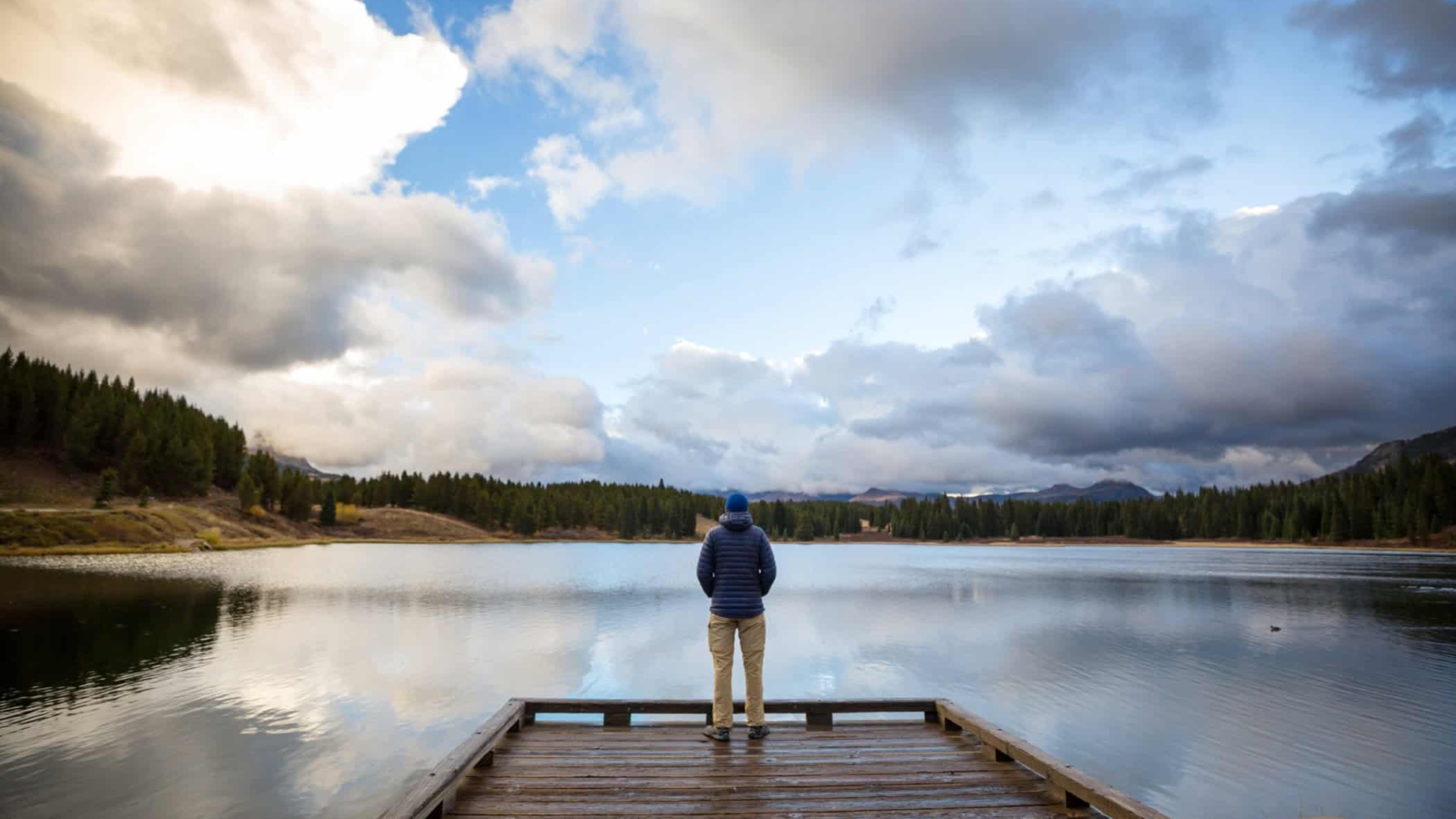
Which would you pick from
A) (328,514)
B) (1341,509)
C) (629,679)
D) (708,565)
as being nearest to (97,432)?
(328,514)

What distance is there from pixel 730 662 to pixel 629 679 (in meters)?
13.8

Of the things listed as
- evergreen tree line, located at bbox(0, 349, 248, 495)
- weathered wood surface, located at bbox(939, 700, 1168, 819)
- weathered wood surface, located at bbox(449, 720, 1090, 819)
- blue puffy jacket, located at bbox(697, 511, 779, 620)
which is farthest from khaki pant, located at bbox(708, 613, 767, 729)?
evergreen tree line, located at bbox(0, 349, 248, 495)

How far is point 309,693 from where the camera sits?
64.6 ft

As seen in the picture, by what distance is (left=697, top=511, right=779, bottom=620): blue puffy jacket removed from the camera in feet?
35.0

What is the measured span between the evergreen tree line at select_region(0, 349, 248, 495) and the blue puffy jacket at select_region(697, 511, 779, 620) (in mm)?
138398

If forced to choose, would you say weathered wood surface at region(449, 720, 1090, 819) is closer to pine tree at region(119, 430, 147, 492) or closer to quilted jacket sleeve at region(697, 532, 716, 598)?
quilted jacket sleeve at region(697, 532, 716, 598)

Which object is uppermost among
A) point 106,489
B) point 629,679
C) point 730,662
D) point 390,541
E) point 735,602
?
point 106,489

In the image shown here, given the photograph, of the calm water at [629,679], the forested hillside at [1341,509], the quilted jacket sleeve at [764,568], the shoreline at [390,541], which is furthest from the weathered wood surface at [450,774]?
the forested hillside at [1341,509]

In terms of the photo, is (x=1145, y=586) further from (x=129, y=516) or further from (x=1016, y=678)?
(x=129, y=516)

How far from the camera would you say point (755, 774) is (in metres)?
9.20

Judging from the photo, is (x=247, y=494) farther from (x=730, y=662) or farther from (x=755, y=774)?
(x=755, y=774)

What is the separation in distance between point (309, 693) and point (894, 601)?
3417cm

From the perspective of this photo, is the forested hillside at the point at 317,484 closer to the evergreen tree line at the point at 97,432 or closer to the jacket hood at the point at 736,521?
the evergreen tree line at the point at 97,432

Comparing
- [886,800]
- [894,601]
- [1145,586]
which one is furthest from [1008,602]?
[886,800]
